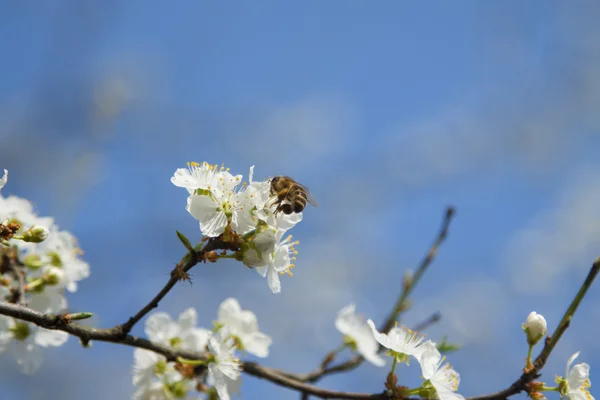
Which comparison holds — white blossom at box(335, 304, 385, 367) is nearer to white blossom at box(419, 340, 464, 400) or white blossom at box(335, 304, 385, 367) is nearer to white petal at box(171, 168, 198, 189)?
white blossom at box(419, 340, 464, 400)

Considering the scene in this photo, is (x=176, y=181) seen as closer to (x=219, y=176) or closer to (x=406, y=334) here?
(x=219, y=176)

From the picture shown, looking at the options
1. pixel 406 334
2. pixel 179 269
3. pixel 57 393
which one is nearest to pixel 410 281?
pixel 406 334

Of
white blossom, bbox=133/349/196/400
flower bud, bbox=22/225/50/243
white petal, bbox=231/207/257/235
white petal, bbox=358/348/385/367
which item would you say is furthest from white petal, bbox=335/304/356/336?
flower bud, bbox=22/225/50/243

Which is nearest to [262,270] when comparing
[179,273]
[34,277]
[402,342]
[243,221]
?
[243,221]

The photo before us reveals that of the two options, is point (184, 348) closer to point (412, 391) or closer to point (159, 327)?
point (159, 327)

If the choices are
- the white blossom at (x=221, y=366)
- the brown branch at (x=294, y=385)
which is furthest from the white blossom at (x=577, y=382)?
the white blossom at (x=221, y=366)
